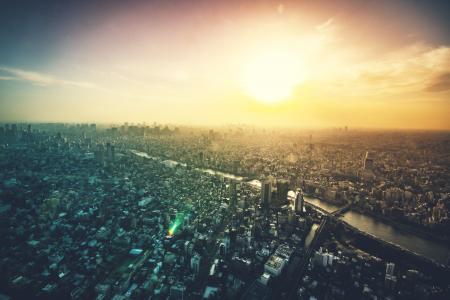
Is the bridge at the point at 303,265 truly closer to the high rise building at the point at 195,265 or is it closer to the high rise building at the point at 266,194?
the high rise building at the point at 195,265

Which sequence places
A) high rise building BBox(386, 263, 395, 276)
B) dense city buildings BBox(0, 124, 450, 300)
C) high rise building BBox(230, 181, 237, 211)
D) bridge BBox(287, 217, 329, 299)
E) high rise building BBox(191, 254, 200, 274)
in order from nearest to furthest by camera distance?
dense city buildings BBox(0, 124, 450, 300) < bridge BBox(287, 217, 329, 299) < high rise building BBox(191, 254, 200, 274) < high rise building BBox(386, 263, 395, 276) < high rise building BBox(230, 181, 237, 211)

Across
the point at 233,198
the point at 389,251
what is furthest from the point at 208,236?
the point at 389,251

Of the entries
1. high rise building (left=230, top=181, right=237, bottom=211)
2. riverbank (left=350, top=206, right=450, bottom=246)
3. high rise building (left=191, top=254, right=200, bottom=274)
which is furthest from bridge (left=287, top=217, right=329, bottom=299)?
riverbank (left=350, top=206, right=450, bottom=246)

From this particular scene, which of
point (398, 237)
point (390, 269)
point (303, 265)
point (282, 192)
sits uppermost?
point (282, 192)

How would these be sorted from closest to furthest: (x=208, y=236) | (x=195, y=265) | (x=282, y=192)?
(x=195, y=265)
(x=208, y=236)
(x=282, y=192)

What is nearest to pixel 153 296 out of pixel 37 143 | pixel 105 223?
pixel 105 223

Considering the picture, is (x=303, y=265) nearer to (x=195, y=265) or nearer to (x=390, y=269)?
(x=390, y=269)

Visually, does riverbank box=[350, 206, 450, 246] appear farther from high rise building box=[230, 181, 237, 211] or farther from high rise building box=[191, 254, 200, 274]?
high rise building box=[191, 254, 200, 274]

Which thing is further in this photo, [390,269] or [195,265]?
[390,269]
